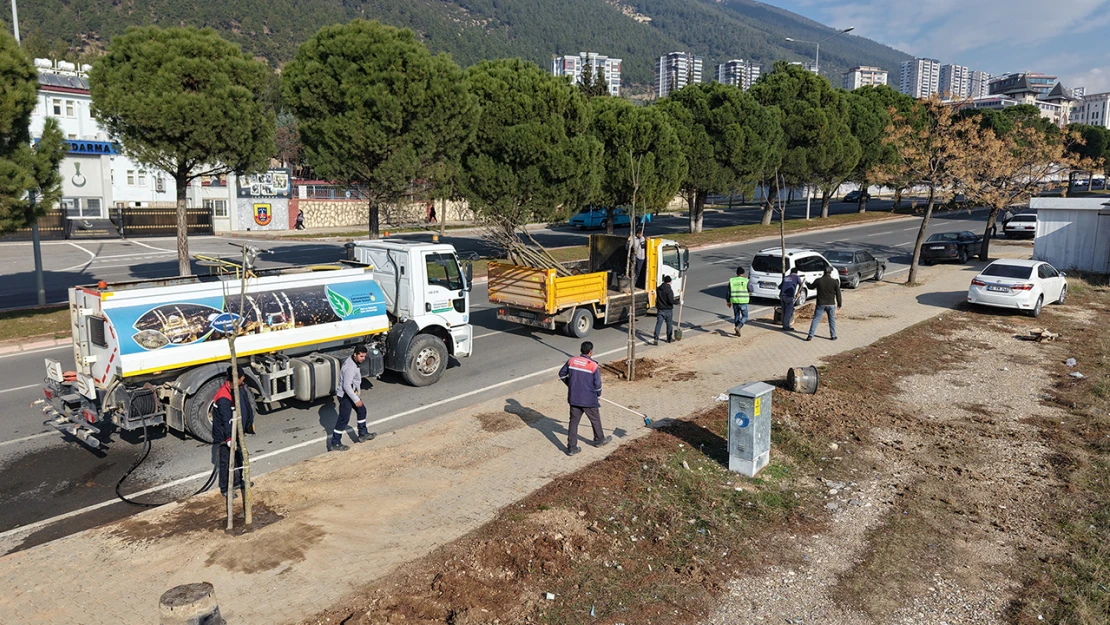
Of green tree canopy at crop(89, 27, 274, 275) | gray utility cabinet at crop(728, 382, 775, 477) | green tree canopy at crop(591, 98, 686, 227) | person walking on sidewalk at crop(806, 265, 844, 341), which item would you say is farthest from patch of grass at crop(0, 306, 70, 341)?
green tree canopy at crop(591, 98, 686, 227)

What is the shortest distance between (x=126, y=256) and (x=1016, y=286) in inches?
1415

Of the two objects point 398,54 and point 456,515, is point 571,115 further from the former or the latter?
point 456,515

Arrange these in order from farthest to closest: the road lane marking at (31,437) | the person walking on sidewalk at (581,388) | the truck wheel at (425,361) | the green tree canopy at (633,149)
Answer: the green tree canopy at (633,149), the truck wheel at (425,361), the road lane marking at (31,437), the person walking on sidewalk at (581,388)

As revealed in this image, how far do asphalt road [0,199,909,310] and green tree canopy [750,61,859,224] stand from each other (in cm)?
825

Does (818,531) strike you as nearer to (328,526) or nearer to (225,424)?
(328,526)

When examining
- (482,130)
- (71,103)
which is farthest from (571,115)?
(71,103)

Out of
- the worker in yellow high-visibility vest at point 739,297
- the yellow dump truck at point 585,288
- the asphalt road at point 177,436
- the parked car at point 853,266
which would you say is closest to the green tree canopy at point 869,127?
the parked car at point 853,266

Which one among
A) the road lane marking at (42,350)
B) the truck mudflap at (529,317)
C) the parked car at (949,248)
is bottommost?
the road lane marking at (42,350)

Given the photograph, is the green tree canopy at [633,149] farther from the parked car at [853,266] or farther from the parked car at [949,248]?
the parked car at [949,248]

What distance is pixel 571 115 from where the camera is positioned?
3033cm

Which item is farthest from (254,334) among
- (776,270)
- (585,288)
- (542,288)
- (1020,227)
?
(1020,227)

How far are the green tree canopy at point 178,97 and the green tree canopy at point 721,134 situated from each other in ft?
82.0

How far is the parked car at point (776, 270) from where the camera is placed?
2188 cm

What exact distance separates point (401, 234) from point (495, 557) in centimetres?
3928
